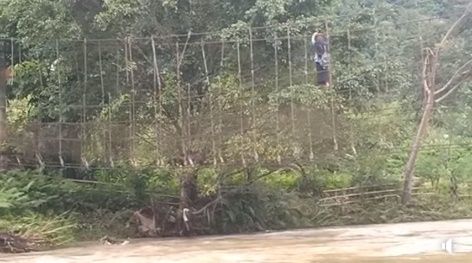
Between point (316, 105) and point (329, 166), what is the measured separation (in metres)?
2.89

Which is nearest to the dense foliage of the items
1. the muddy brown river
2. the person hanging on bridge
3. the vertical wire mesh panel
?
the vertical wire mesh panel

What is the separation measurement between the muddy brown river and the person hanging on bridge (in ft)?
7.24

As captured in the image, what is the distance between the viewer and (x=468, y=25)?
11758mm

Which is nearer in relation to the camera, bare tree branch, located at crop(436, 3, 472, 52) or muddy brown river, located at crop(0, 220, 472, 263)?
muddy brown river, located at crop(0, 220, 472, 263)

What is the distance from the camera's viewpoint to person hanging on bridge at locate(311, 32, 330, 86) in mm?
9758

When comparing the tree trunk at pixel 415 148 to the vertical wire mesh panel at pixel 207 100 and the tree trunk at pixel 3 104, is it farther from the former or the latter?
the tree trunk at pixel 3 104

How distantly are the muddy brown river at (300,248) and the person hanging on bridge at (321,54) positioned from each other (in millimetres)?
2208

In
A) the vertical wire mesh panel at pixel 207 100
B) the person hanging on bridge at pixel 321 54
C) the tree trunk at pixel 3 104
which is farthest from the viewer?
the tree trunk at pixel 3 104

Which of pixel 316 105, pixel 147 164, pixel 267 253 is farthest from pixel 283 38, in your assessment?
pixel 267 253

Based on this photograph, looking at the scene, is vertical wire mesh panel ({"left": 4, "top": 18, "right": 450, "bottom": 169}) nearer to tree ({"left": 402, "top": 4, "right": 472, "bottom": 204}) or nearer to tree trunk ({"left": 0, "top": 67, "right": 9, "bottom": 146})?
tree trunk ({"left": 0, "top": 67, "right": 9, "bottom": 146})

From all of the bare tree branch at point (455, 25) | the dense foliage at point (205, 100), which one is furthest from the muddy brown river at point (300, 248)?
the bare tree branch at point (455, 25)

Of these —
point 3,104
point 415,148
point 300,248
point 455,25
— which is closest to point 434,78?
point 455,25

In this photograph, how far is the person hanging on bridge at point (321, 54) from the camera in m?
9.76

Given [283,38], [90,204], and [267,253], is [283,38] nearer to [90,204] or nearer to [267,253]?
[267,253]
